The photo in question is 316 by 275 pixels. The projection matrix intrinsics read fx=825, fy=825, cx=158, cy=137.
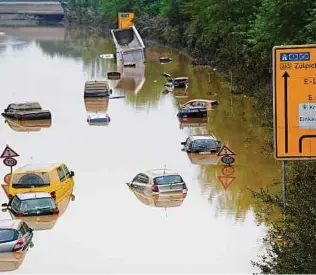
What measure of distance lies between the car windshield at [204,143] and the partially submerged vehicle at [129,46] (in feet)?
145

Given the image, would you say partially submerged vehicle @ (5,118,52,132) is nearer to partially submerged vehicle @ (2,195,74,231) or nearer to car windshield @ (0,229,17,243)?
partially submerged vehicle @ (2,195,74,231)

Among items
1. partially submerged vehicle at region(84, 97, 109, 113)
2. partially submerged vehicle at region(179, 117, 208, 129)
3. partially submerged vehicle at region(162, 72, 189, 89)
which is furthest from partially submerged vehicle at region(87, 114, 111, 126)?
partially submerged vehicle at region(162, 72, 189, 89)

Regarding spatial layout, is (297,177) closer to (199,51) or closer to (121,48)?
(199,51)

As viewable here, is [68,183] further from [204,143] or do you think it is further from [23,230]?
[204,143]

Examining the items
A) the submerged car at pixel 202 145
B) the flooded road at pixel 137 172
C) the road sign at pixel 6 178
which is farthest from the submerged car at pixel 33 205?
the submerged car at pixel 202 145

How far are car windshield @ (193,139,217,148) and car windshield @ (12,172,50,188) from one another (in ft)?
31.3

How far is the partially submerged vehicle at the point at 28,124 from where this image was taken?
4594cm

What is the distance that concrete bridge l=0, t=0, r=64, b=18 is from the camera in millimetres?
163125

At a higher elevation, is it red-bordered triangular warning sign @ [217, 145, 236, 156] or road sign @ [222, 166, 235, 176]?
red-bordered triangular warning sign @ [217, 145, 236, 156]

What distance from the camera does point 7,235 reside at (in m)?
22.7

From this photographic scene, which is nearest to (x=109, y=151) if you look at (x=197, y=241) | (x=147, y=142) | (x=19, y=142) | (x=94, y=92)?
(x=147, y=142)

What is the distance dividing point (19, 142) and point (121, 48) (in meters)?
42.6

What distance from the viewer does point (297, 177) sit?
23047 mm

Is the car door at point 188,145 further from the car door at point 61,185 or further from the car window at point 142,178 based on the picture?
the car door at point 61,185
